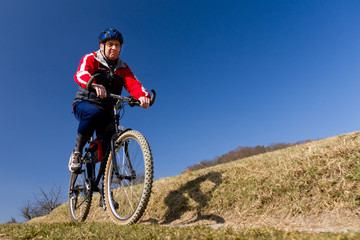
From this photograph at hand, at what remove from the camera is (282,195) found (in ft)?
10.8

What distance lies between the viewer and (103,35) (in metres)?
4.74

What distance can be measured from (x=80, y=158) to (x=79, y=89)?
1511mm

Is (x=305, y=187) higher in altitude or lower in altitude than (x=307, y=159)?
lower

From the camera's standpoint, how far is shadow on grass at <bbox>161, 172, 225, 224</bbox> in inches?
163

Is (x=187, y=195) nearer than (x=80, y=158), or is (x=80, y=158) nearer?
(x=187, y=195)

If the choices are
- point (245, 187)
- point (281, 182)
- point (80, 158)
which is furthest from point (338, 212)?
point (80, 158)

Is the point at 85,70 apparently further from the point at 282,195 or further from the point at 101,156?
the point at 282,195

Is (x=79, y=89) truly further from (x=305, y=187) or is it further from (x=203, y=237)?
(x=305, y=187)

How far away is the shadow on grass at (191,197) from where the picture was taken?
4.14 meters

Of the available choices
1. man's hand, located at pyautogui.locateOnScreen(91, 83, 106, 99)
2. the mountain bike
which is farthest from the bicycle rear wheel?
man's hand, located at pyautogui.locateOnScreen(91, 83, 106, 99)

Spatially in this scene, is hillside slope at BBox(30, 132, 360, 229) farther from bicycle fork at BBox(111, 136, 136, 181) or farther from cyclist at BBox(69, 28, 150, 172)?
cyclist at BBox(69, 28, 150, 172)

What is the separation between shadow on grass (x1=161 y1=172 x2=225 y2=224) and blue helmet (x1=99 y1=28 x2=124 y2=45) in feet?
11.3

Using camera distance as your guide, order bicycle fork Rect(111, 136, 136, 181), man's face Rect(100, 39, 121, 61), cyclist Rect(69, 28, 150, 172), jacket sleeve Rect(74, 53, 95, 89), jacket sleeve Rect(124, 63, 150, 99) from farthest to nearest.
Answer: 1. man's face Rect(100, 39, 121, 61)
2. jacket sleeve Rect(124, 63, 150, 99)
3. cyclist Rect(69, 28, 150, 172)
4. jacket sleeve Rect(74, 53, 95, 89)
5. bicycle fork Rect(111, 136, 136, 181)

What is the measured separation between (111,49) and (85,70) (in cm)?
73
